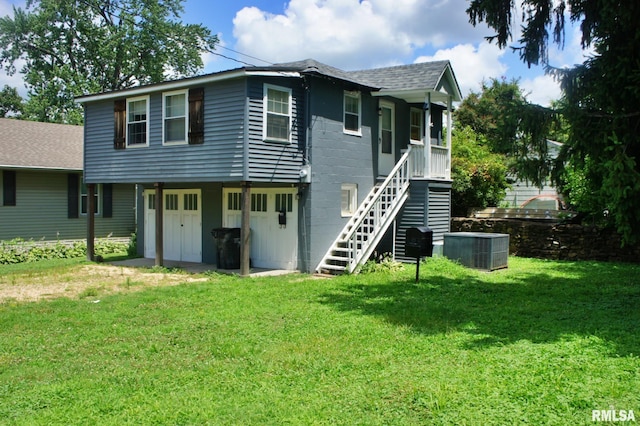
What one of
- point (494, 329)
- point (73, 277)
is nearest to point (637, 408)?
point (494, 329)

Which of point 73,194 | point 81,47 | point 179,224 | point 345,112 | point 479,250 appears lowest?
point 479,250

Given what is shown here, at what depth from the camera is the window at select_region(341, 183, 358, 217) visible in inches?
592

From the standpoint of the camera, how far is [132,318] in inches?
331

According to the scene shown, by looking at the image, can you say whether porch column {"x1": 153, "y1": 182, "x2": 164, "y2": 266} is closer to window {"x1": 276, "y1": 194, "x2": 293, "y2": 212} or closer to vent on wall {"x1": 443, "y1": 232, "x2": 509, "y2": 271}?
window {"x1": 276, "y1": 194, "x2": 293, "y2": 212}

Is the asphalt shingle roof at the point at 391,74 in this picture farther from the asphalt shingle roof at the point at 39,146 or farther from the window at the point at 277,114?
the asphalt shingle roof at the point at 39,146

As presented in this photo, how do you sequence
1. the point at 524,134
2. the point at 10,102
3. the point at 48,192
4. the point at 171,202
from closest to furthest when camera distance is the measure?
the point at 524,134, the point at 171,202, the point at 48,192, the point at 10,102

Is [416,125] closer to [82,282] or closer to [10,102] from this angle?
[82,282]

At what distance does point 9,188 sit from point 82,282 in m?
7.63

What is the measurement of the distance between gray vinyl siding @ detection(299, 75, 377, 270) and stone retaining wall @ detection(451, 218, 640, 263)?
5913mm

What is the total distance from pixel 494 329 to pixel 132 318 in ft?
17.7

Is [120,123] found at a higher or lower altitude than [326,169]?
higher

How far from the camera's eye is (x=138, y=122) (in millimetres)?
14953

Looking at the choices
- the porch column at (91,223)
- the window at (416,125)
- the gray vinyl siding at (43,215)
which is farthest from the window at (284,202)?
Result: the gray vinyl siding at (43,215)
